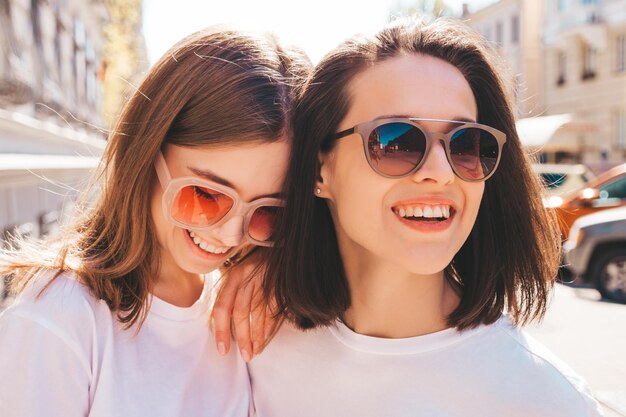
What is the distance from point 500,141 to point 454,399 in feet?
2.39

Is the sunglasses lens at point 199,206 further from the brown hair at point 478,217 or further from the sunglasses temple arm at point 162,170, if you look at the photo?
the brown hair at point 478,217

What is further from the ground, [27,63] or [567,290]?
[27,63]

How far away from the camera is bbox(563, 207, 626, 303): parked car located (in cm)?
810

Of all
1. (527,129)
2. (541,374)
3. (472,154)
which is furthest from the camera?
(527,129)

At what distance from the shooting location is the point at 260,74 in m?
1.94

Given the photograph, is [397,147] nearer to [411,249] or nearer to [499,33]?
[411,249]

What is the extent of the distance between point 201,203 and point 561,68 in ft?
102

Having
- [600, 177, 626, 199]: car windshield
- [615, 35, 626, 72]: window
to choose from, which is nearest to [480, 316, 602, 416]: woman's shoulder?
[600, 177, 626, 199]: car windshield

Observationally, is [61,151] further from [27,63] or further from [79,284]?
[79,284]

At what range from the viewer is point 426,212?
1.72m

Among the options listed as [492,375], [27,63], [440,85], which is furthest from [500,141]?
[27,63]

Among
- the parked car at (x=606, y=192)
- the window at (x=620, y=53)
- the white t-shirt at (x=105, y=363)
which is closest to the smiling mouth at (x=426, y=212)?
the white t-shirt at (x=105, y=363)

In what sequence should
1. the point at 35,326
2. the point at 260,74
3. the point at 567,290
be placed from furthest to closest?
the point at 567,290 < the point at 260,74 < the point at 35,326

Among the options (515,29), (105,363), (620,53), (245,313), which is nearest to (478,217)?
(245,313)
